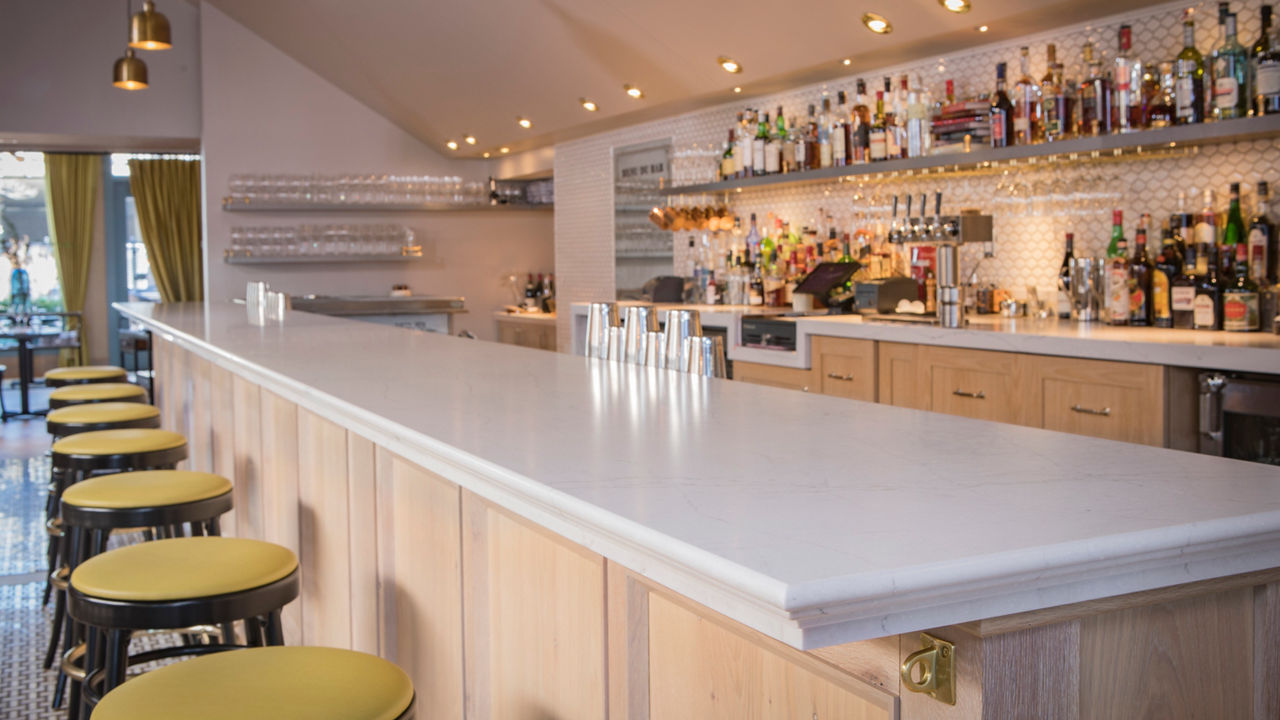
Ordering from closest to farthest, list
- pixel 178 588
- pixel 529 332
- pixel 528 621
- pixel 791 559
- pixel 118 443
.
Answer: pixel 791 559
pixel 528 621
pixel 178 588
pixel 118 443
pixel 529 332

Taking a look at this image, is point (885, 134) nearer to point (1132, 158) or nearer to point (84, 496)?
point (1132, 158)

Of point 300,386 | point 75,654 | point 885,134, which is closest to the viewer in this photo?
point 300,386

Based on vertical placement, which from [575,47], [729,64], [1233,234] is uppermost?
[575,47]

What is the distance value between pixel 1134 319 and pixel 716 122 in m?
2.92

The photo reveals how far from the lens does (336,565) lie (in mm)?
2592

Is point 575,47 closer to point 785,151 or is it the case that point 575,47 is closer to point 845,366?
point 785,151

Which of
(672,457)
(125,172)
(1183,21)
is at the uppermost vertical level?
(125,172)

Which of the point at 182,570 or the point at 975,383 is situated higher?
the point at 975,383

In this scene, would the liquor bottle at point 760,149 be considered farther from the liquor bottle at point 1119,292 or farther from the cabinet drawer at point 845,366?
the liquor bottle at point 1119,292

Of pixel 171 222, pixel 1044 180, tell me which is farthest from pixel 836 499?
pixel 171 222

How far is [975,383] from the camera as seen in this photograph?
3822 millimetres

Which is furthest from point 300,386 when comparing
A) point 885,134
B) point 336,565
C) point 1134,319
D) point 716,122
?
point 716,122

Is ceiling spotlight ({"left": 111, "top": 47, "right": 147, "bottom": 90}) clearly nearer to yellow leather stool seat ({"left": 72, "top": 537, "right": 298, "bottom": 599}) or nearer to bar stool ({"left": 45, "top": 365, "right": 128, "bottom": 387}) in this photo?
bar stool ({"left": 45, "top": 365, "right": 128, "bottom": 387})

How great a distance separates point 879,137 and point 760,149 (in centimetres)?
89
